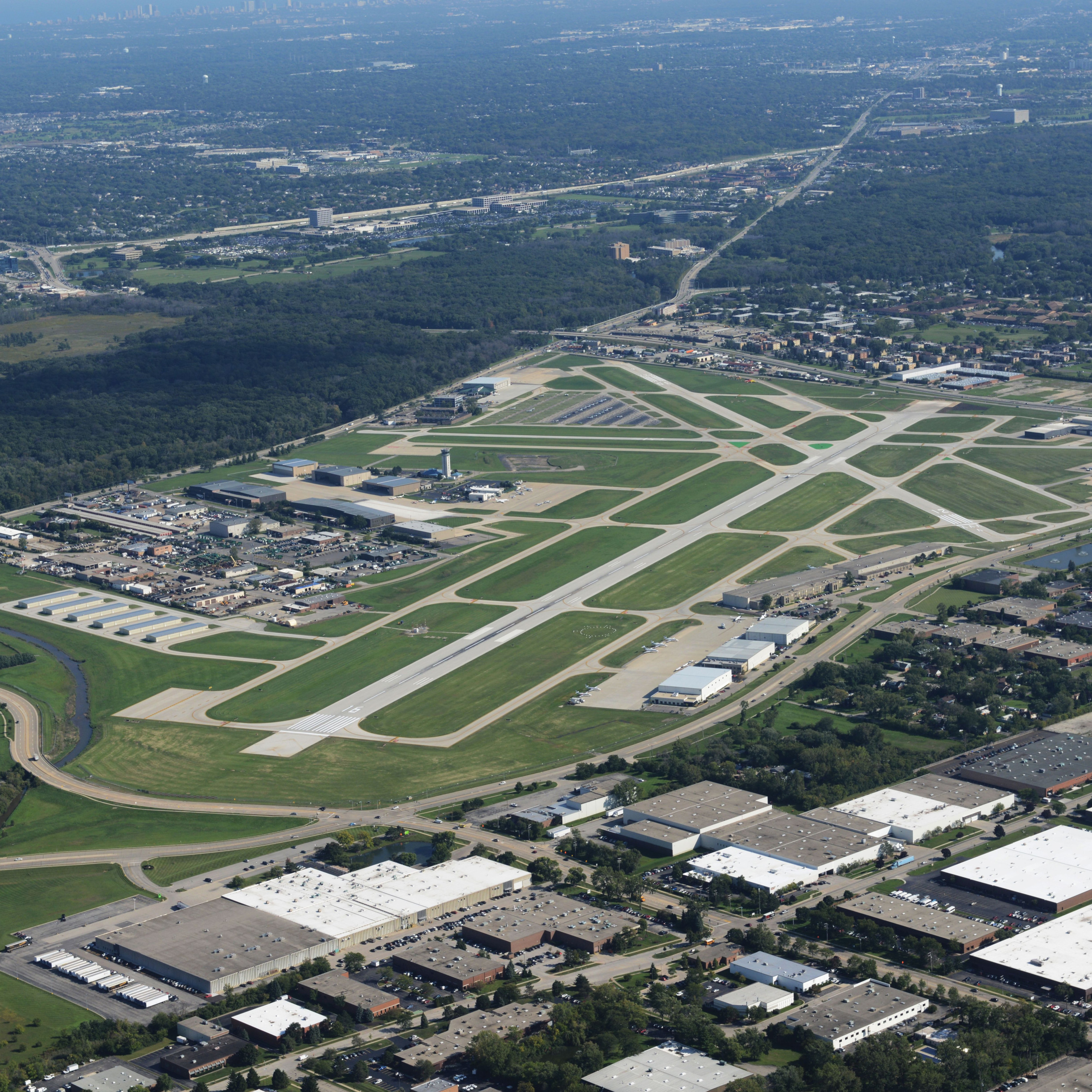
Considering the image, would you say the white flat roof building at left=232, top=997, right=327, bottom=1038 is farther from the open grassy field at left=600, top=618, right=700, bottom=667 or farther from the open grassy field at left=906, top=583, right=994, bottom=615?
the open grassy field at left=906, top=583, right=994, bottom=615

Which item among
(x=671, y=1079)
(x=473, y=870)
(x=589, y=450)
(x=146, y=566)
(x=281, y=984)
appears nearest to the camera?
(x=671, y=1079)

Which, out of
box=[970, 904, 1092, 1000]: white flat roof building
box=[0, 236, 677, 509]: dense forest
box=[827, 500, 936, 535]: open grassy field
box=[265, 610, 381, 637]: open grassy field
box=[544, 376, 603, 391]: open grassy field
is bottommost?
box=[970, 904, 1092, 1000]: white flat roof building

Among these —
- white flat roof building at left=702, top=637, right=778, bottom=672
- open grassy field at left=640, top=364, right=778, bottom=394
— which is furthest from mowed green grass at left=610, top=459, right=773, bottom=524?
white flat roof building at left=702, top=637, right=778, bottom=672

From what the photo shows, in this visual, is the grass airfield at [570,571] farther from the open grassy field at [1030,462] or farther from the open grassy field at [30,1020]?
the open grassy field at [30,1020]

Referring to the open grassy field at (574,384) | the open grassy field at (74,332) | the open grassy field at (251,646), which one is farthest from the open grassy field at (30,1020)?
the open grassy field at (74,332)

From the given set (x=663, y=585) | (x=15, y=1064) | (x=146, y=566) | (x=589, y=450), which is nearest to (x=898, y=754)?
(x=663, y=585)

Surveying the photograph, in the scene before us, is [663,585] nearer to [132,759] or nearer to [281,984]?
[132,759]
